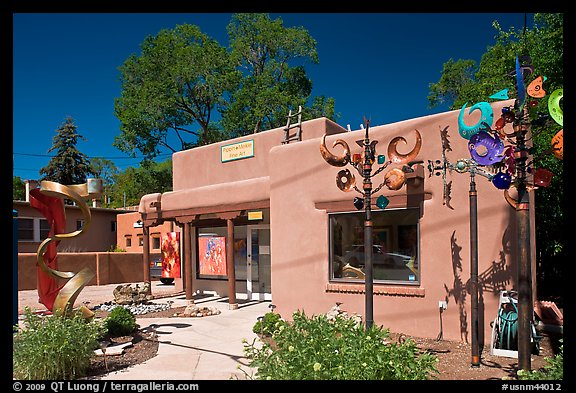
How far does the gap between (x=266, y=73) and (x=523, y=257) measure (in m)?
23.8

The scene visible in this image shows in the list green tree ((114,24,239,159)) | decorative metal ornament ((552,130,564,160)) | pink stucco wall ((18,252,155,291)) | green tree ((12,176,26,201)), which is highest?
green tree ((114,24,239,159))

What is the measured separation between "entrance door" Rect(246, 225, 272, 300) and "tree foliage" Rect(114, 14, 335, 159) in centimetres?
1350

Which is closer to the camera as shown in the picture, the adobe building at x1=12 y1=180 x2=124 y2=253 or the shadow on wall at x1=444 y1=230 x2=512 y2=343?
the shadow on wall at x1=444 y1=230 x2=512 y2=343

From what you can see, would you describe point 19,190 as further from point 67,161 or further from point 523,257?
point 523,257

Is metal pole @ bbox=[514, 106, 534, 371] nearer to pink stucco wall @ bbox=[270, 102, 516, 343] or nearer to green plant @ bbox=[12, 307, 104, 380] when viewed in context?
pink stucco wall @ bbox=[270, 102, 516, 343]

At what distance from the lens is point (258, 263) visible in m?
12.7

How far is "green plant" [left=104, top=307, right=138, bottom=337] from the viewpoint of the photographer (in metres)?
8.15

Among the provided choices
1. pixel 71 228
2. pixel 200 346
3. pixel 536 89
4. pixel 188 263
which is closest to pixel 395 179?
pixel 536 89

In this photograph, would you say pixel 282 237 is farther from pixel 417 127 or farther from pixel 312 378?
pixel 312 378

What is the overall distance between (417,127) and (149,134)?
22036mm

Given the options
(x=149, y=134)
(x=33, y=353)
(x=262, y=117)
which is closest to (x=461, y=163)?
(x=33, y=353)

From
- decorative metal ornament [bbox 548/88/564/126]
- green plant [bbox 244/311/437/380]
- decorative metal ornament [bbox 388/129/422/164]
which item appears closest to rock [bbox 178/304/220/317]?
decorative metal ornament [bbox 388/129/422/164]

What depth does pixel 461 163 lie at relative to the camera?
6.04 meters

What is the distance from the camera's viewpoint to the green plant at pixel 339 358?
12.3ft
